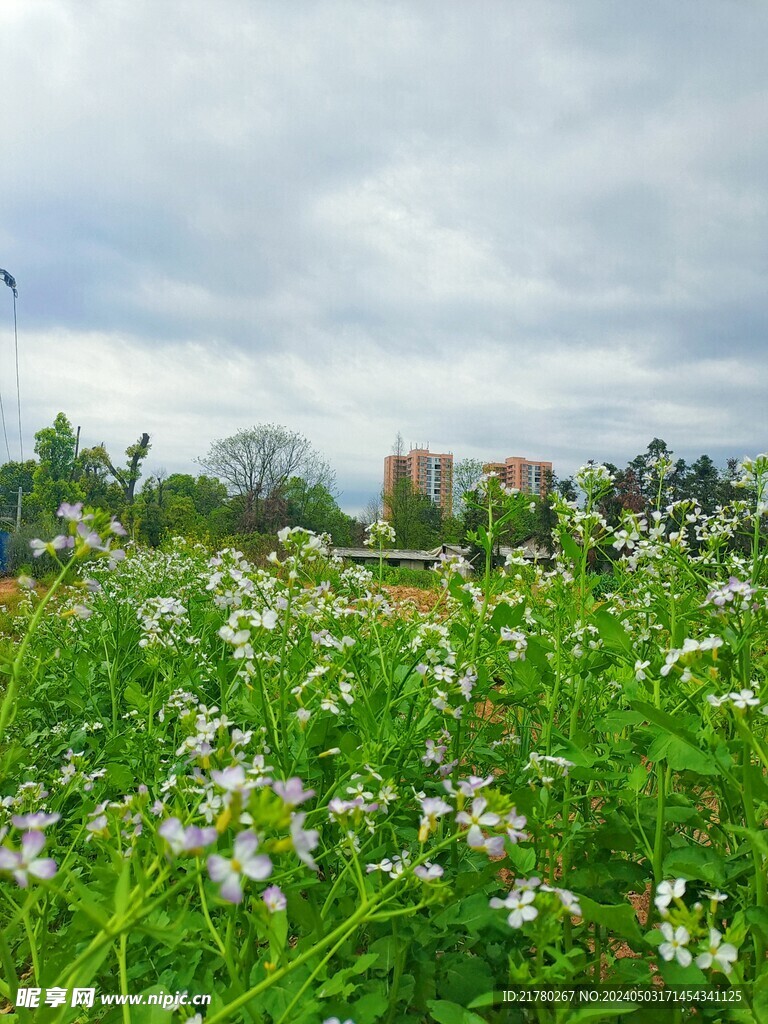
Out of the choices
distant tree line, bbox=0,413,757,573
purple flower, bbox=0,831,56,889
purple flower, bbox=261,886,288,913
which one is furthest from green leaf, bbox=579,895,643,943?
distant tree line, bbox=0,413,757,573

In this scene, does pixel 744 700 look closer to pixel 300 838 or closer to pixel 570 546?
pixel 570 546

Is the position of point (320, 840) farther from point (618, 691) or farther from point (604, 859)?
point (618, 691)

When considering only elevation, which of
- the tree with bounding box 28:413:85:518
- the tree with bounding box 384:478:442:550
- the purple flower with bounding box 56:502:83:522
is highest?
the tree with bounding box 28:413:85:518

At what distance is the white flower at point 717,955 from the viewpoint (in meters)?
1.06

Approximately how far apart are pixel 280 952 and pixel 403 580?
1992cm

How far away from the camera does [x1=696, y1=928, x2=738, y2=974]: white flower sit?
3.47 feet

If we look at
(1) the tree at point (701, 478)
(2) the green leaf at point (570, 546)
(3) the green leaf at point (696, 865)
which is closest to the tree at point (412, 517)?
(1) the tree at point (701, 478)

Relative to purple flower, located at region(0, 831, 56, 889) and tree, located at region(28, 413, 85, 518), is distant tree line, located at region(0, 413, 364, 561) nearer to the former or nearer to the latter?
tree, located at region(28, 413, 85, 518)

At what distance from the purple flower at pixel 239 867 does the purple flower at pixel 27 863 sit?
227 millimetres

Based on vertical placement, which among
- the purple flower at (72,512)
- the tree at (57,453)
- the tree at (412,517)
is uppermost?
the tree at (57,453)

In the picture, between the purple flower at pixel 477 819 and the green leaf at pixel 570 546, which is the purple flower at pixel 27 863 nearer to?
the purple flower at pixel 477 819

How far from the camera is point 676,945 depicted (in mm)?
1125

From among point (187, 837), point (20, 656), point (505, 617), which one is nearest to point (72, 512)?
point (20, 656)

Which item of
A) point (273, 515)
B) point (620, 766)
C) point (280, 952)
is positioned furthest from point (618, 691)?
point (273, 515)
